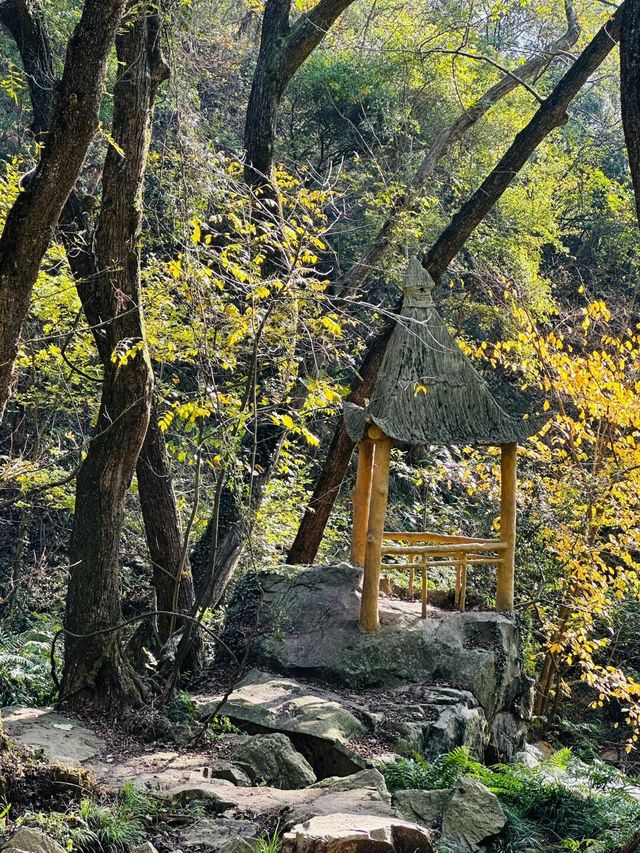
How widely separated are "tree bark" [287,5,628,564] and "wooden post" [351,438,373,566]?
653mm

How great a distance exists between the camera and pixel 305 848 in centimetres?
387

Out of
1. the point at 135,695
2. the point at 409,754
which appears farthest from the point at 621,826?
the point at 135,695

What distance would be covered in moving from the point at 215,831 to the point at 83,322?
655 centimetres

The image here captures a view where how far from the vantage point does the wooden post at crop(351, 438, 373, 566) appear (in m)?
9.51

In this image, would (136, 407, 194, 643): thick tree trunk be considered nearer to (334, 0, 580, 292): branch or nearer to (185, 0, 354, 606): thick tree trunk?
(185, 0, 354, 606): thick tree trunk

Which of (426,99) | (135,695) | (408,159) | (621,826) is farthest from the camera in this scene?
(426,99)

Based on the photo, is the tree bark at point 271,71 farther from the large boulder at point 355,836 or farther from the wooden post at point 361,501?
the large boulder at point 355,836

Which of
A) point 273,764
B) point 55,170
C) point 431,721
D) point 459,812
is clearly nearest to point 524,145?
point 431,721

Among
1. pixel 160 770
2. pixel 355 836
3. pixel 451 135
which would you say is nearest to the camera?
pixel 355 836

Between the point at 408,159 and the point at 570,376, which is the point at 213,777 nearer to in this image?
the point at 570,376

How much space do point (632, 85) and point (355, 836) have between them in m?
3.62

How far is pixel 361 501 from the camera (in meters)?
9.54

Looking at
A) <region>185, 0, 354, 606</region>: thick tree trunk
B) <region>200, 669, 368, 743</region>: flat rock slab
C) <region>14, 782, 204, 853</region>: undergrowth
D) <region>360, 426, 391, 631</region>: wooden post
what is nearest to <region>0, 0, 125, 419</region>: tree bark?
<region>14, 782, 204, 853</region>: undergrowth

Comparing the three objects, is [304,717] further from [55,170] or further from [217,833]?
[55,170]
